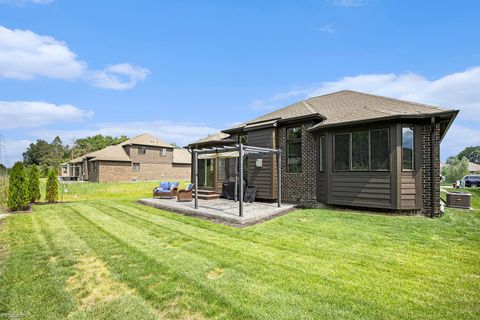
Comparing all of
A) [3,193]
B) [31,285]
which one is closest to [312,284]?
[31,285]

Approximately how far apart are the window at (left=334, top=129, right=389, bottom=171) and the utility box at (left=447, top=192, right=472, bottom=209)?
15.6ft

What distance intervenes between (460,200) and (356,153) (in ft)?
17.9

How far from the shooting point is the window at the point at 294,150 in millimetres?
10828

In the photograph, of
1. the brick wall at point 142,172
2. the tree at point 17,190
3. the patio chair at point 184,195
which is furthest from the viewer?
the brick wall at point 142,172

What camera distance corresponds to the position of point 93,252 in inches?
196

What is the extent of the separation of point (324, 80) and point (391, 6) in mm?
5872

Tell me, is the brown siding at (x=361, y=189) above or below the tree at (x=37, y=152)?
below

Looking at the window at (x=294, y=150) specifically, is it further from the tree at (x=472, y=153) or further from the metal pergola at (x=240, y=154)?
the tree at (x=472, y=153)

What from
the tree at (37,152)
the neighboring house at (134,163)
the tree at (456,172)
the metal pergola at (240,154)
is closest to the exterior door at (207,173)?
the metal pergola at (240,154)

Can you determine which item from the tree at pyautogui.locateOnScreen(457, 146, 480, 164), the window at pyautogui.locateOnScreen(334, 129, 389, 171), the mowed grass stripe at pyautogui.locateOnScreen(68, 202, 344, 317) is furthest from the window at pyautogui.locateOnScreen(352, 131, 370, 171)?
the tree at pyautogui.locateOnScreen(457, 146, 480, 164)

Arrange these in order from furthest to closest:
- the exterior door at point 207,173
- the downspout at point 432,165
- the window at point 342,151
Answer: the exterior door at point 207,173 → the window at point 342,151 → the downspout at point 432,165

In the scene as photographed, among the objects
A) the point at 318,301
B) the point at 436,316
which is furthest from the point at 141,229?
the point at 436,316

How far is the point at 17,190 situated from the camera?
1008 centimetres

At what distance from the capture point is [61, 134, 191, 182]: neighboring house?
31.8 meters
